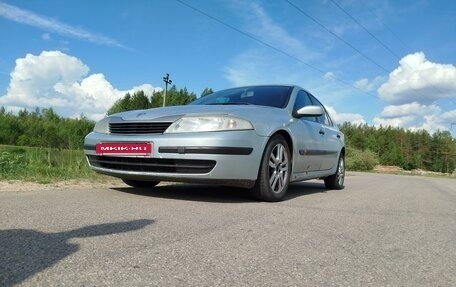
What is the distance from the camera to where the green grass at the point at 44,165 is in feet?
20.1

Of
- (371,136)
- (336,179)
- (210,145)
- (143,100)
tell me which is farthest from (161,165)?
(371,136)

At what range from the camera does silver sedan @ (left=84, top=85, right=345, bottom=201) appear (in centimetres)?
421

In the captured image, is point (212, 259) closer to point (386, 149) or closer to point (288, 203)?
point (288, 203)

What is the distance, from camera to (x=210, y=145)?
4148mm

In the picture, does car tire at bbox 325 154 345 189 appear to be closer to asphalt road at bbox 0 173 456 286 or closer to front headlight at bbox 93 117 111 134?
asphalt road at bbox 0 173 456 286

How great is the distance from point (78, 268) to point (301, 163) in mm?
3982

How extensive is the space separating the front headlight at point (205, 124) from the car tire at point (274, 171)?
1.60ft

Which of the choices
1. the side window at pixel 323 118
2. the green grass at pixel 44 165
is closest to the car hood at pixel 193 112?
the green grass at pixel 44 165

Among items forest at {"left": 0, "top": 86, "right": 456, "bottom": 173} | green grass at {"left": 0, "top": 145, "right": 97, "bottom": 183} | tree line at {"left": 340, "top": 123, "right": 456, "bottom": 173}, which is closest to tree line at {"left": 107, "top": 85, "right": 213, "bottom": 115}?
forest at {"left": 0, "top": 86, "right": 456, "bottom": 173}

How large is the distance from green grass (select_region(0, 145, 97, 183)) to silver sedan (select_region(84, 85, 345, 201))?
158cm

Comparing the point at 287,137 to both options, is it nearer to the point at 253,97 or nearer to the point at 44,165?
the point at 253,97

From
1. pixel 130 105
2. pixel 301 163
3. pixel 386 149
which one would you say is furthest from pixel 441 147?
Result: pixel 301 163

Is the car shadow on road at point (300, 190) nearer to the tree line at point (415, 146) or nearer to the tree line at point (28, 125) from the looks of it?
the tree line at point (28, 125)

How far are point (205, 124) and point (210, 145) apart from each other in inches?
10.3
